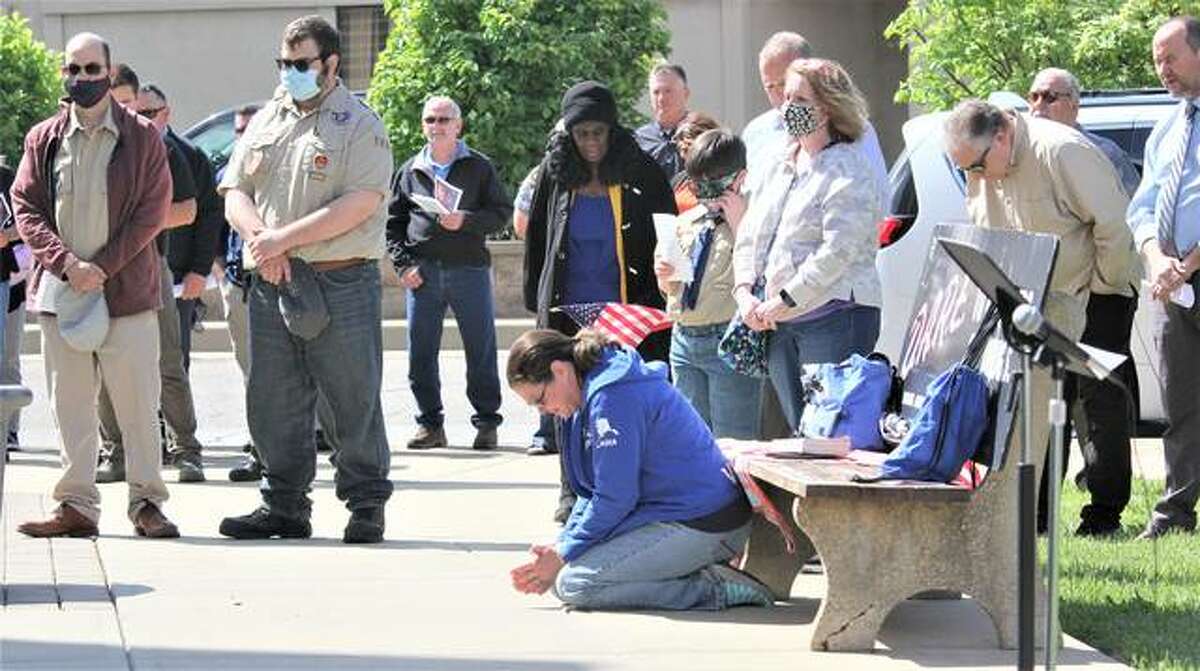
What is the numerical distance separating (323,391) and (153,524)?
92 centimetres

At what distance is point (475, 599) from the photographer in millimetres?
8297

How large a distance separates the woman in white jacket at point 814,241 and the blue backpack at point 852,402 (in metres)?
0.41

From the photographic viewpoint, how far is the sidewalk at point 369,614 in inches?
282

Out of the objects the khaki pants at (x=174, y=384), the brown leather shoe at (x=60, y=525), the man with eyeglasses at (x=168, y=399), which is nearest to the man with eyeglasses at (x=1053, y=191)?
the brown leather shoe at (x=60, y=525)

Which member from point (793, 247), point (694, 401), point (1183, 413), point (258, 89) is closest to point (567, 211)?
point (694, 401)

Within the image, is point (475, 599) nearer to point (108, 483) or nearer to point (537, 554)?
point (537, 554)

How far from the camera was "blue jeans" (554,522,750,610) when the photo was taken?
7.97m

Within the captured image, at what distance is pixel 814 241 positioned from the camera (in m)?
8.48

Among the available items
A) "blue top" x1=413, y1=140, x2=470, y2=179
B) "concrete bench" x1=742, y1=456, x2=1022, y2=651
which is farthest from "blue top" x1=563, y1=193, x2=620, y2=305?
"blue top" x1=413, y1=140, x2=470, y2=179

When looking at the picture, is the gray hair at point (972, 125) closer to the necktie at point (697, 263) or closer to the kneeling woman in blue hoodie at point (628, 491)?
the necktie at point (697, 263)

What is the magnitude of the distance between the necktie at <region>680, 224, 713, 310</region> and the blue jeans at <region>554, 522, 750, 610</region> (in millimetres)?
1615

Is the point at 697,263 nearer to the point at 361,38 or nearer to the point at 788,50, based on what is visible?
the point at 788,50

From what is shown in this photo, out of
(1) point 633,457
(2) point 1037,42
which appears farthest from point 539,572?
(2) point 1037,42

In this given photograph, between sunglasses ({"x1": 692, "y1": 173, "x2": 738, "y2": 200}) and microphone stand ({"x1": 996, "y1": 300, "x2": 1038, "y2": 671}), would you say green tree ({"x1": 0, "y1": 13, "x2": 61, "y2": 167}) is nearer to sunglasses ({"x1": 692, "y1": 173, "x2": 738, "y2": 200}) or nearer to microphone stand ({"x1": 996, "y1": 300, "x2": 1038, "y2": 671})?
sunglasses ({"x1": 692, "y1": 173, "x2": 738, "y2": 200})
